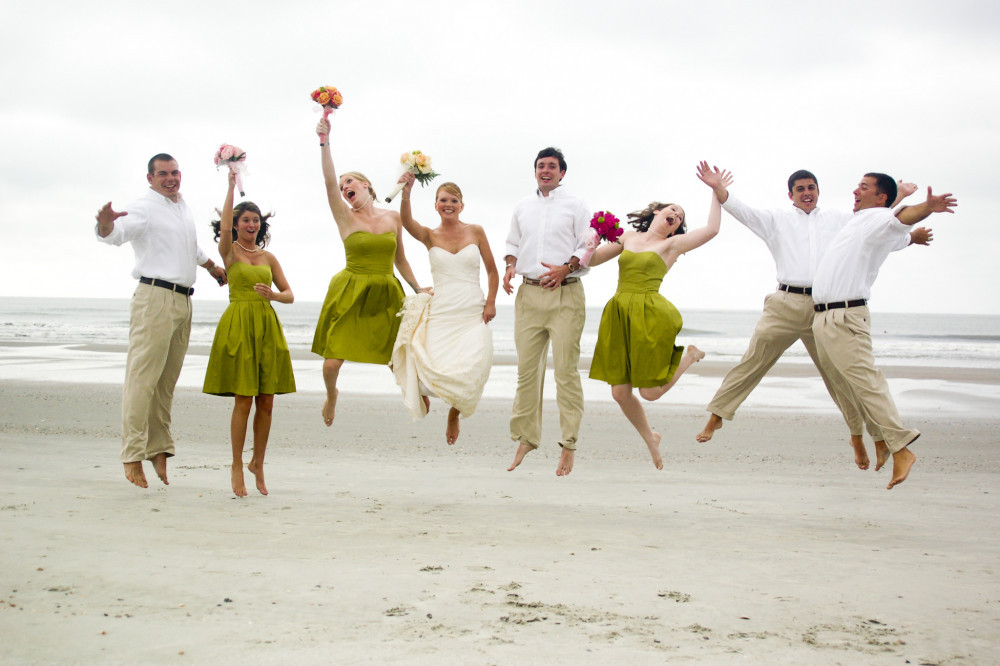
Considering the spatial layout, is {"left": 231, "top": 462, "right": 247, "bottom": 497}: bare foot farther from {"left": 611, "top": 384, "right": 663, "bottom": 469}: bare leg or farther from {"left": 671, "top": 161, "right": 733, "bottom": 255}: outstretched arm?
{"left": 671, "top": 161, "right": 733, "bottom": 255}: outstretched arm

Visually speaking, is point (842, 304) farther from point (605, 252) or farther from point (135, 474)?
point (135, 474)

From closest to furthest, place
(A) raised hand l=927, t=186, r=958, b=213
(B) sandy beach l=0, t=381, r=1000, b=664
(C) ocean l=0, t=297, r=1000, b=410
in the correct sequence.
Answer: (B) sandy beach l=0, t=381, r=1000, b=664, (A) raised hand l=927, t=186, r=958, b=213, (C) ocean l=0, t=297, r=1000, b=410

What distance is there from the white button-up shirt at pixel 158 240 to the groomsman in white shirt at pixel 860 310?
15.9 ft

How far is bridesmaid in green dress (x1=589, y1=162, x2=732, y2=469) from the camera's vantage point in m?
7.21

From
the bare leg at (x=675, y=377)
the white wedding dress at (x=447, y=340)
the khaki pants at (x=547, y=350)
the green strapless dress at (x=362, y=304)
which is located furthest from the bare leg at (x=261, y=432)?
the bare leg at (x=675, y=377)

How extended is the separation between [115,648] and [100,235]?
373 cm

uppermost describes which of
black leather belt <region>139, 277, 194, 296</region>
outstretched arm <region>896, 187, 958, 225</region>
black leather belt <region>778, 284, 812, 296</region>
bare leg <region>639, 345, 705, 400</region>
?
outstretched arm <region>896, 187, 958, 225</region>

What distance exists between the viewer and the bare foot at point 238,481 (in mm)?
7031

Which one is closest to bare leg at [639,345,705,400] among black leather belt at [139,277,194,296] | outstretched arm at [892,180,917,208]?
outstretched arm at [892,180,917,208]

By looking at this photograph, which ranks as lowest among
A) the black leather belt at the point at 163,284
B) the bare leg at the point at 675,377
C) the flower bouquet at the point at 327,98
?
the bare leg at the point at 675,377

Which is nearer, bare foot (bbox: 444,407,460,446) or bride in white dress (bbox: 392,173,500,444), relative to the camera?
bride in white dress (bbox: 392,173,500,444)

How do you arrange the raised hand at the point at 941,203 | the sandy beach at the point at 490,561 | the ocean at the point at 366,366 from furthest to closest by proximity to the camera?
the ocean at the point at 366,366, the raised hand at the point at 941,203, the sandy beach at the point at 490,561

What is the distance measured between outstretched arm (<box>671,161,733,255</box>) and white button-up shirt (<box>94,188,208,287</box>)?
3.86m

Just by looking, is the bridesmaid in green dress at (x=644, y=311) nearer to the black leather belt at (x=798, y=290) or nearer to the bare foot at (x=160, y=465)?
the black leather belt at (x=798, y=290)
